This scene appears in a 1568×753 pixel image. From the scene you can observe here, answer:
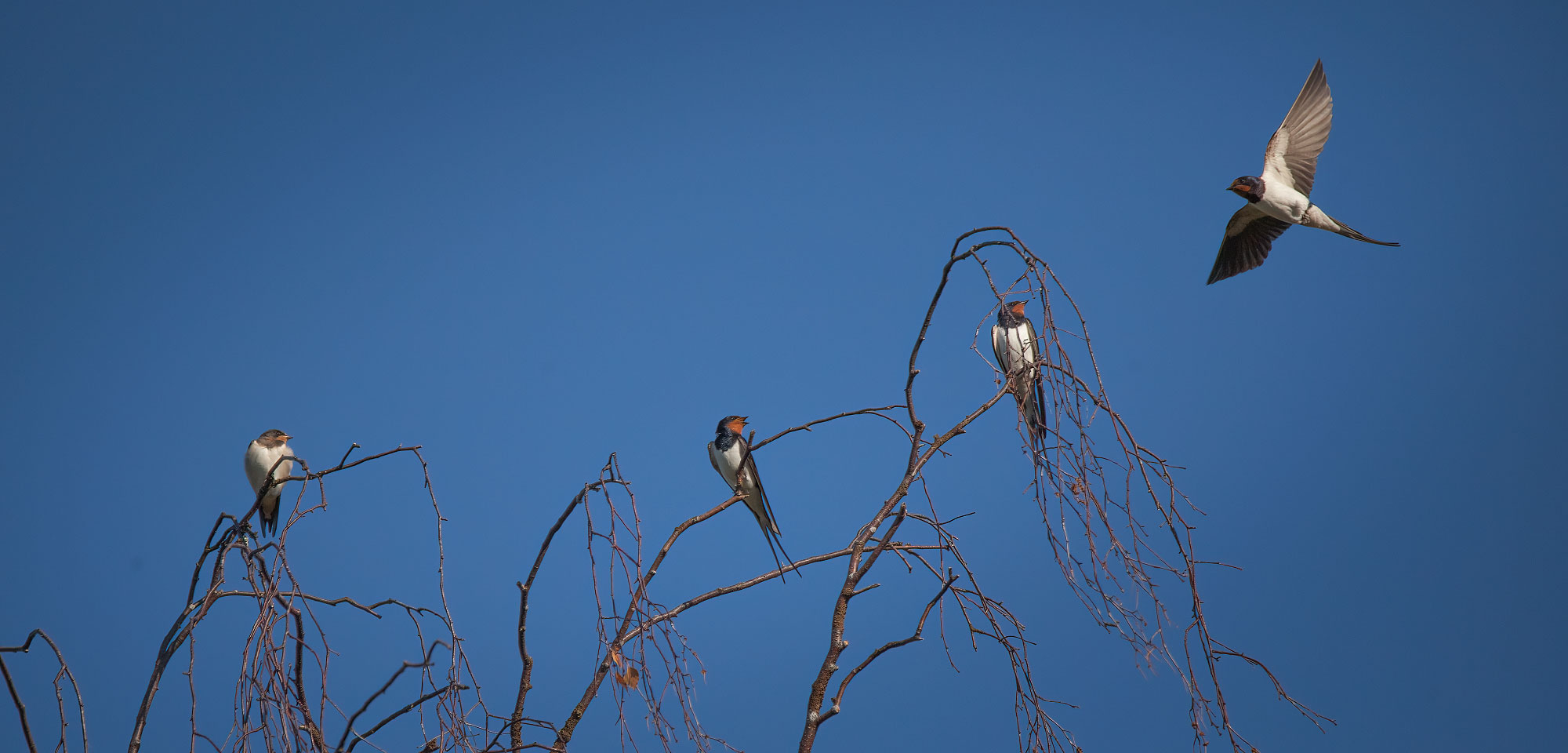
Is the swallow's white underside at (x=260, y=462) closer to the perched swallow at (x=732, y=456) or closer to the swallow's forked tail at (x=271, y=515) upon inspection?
the swallow's forked tail at (x=271, y=515)

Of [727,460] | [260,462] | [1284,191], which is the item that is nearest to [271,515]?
[260,462]

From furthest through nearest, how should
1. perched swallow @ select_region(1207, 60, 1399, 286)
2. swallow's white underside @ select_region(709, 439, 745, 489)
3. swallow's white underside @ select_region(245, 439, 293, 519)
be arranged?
swallow's white underside @ select_region(245, 439, 293, 519) < swallow's white underside @ select_region(709, 439, 745, 489) < perched swallow @ select_region(1207, 60, 1399, 286)

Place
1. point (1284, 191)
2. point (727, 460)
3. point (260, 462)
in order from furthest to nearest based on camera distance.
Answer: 1. point (260, 462)
2. point (727, 460)
3. point (1284, 191)

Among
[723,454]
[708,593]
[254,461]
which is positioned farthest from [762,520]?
[254,461]

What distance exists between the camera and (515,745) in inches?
55.4

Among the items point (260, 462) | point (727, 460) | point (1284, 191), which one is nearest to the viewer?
point (1284, 191)

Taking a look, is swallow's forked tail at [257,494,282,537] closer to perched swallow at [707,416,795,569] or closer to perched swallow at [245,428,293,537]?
perched swallow at [245,428,293,537]

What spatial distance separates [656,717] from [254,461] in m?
2.95

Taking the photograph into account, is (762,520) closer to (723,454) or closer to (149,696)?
(723,454)

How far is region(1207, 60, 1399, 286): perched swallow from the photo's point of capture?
267cm

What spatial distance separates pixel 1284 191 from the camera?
267 centimetres

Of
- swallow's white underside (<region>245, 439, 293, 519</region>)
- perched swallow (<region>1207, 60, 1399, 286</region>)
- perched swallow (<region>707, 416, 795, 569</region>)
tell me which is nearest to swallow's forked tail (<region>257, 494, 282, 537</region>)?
swallow's white underside (<region>245, 439, 293, 519</region>)

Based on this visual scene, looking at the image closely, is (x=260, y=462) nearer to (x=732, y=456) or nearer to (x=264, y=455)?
(x=264, y=455)

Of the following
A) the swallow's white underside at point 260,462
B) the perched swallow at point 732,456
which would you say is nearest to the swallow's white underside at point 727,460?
the perched swallow at point 732,456
